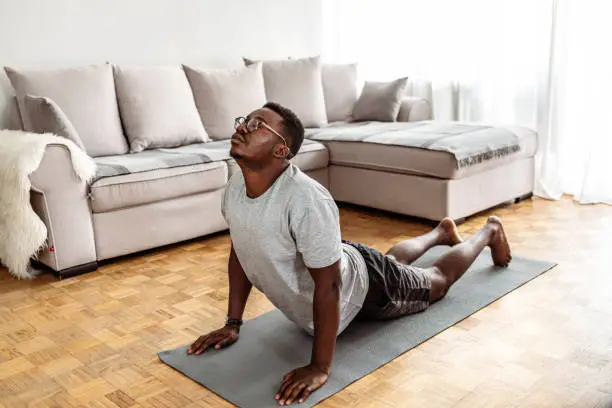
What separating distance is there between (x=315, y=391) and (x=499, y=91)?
3.25 metres

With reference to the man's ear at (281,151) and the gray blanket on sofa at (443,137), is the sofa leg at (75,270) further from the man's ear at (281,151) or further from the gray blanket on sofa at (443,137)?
the gray blanket on sofa at (443,137)

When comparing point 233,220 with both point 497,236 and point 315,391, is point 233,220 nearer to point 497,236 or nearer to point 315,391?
point 315,391

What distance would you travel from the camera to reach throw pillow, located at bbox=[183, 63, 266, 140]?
3.98m

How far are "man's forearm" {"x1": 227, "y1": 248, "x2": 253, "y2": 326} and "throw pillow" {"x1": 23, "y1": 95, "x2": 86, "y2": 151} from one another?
1459mm

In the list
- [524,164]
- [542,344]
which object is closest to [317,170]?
[524,164]

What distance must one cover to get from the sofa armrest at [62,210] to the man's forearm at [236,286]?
1131 mm

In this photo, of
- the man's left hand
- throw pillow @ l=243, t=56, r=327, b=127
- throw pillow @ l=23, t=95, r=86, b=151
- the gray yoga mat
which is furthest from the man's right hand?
throw pillow @ l=243, t=56, r=327, b=127

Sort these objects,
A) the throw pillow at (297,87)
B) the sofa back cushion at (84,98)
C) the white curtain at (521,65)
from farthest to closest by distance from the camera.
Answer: the throw pillow at (297,87), the white curtain at (521,65), the sofa back cushion at (84,98)

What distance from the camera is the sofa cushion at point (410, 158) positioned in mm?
3370

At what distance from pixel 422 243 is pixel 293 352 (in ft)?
2.77

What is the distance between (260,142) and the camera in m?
1.74

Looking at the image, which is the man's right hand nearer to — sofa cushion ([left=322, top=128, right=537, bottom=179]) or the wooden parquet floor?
the wooden parquet floor

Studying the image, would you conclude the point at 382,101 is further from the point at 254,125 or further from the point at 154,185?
the point at 254,125

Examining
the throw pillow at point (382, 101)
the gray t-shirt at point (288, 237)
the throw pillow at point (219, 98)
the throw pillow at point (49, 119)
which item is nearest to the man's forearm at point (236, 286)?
the gray t-shirt at point (288, 237)
